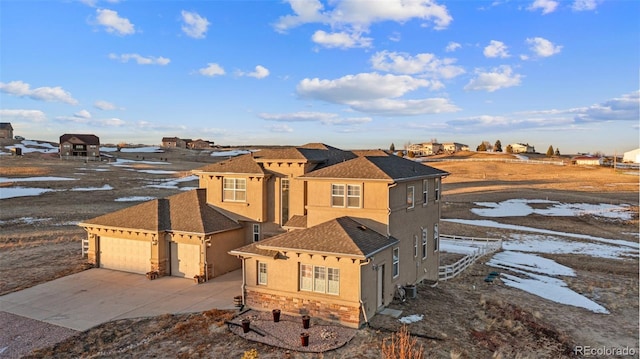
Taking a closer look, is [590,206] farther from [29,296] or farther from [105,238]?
[29,296]

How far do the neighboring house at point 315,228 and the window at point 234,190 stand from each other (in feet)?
0.18

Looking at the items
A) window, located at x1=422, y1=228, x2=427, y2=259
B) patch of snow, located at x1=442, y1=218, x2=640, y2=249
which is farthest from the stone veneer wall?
patch of snow, located at x1=442, y1=218, x2=640, y2=249

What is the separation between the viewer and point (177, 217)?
21.5 meters

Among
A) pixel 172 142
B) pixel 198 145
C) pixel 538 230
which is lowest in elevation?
pixel 538 230

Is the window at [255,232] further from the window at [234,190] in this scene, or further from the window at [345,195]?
the window at [345,195]

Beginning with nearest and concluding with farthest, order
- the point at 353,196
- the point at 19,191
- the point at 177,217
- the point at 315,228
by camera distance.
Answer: the point at 315,228 → the point at 353,196 → the point at 177,217 → the point at 19,191

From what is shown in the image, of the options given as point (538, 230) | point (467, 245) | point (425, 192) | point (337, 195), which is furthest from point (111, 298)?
point (538, 230)

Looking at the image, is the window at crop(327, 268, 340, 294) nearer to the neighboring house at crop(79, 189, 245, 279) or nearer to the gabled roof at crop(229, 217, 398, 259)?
the gabled roof at crop(229, 217, 398, 259)

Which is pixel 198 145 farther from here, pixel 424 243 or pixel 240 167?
pixel 424 243

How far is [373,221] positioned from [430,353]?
632 centimetres

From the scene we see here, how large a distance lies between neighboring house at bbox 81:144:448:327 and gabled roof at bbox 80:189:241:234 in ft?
0.27

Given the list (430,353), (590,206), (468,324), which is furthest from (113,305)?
(590,206)

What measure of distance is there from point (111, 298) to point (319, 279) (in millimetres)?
9318

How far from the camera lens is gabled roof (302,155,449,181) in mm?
17797
